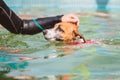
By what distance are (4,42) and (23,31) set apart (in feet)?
1.10

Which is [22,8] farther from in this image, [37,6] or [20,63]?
[20,63]

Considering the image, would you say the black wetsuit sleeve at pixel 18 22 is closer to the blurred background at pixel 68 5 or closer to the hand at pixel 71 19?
the hand at pixel 71 19

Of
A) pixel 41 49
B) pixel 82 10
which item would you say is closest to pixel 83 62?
pixel 41 49

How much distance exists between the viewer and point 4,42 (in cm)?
429

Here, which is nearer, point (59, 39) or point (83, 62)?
point (83, 62)

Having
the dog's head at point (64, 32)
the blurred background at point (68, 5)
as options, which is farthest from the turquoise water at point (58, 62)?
the blurred background at point (68, 5)

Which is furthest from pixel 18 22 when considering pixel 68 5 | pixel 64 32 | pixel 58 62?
pixel 68 5

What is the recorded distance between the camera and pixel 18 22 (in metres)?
4.01

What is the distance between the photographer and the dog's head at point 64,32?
12.8 ft

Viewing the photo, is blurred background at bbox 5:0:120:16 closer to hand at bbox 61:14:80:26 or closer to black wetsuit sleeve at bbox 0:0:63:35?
black wetsuit sleeve at bbox 0:0:63:35

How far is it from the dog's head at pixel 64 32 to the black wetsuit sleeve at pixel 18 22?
0.19 m

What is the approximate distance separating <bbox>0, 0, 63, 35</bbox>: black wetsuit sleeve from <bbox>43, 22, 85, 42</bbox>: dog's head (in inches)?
7.7

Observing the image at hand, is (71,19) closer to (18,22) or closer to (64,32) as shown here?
(64,32)

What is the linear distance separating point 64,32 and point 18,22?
1.80ft
